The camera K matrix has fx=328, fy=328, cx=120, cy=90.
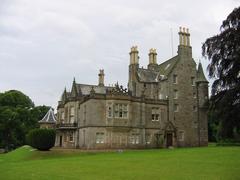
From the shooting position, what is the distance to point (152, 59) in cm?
5475

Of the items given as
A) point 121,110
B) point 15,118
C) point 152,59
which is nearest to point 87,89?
point 121,110

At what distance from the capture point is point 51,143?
4153cm

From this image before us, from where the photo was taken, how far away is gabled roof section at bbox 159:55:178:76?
157ft

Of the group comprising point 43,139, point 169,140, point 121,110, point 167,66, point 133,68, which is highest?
point 167,66

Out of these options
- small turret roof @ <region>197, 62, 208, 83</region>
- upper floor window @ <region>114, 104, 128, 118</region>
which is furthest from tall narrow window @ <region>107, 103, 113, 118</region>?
small turret roof @ <region>197, 62, 208, 83</region>

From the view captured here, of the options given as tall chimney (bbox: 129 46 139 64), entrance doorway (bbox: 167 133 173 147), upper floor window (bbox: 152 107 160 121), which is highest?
tall chimney (bbox: 129 46 139 64)

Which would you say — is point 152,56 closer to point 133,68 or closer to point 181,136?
point 133,68

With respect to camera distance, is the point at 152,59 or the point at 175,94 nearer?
the point at 175,94

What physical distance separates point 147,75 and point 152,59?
5775 mm

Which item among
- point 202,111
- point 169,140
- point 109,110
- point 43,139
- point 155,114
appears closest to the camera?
point 43,139

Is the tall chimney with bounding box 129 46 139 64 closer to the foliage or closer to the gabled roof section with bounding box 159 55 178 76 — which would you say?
the gabled roof section with bounding box 159 55 178 76

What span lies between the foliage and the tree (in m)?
51.4

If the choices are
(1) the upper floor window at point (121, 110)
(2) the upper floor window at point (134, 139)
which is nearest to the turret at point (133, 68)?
(1) the upper floor window at point (121, 110)

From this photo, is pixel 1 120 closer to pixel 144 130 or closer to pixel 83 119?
pixel 83 119
